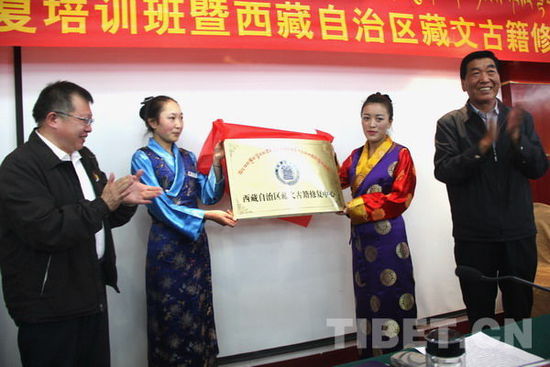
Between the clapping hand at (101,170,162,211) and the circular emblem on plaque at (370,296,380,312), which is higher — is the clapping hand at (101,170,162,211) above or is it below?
above

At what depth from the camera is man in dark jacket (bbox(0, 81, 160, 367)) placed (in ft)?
4.39

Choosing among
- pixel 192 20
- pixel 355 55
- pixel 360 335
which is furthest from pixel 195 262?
pixel 355 55

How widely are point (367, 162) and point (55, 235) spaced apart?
151 cm

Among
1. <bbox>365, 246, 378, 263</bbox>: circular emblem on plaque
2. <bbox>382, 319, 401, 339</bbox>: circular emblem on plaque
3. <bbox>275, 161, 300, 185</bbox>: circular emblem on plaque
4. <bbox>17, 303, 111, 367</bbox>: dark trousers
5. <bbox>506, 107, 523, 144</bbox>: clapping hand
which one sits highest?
<bbox>506, 107, 523, 144</bbox>: clapping hand

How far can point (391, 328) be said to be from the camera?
2.06m

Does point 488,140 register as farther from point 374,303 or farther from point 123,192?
point 123,192

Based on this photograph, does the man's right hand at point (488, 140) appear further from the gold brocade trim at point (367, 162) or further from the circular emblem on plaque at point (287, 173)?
the circular emblem on plaque at point (287, 173)

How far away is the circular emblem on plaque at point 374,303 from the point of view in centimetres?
208

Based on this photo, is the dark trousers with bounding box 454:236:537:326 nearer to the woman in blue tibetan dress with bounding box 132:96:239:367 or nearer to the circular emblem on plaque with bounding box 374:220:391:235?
the circular emblem on plaque with bounding box 374:220:391:235

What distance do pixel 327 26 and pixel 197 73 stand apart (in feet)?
2.67

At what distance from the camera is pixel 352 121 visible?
2.74m

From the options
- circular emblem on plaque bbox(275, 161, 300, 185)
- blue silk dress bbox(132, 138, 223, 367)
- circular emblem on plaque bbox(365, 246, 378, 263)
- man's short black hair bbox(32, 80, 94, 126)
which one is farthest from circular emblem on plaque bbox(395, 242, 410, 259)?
man's short black hair bbox(32, 80, 94, 126)

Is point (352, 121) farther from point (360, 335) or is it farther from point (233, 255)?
point (360, 335)

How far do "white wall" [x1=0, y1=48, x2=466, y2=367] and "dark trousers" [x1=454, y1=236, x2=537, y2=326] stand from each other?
0.96 m
